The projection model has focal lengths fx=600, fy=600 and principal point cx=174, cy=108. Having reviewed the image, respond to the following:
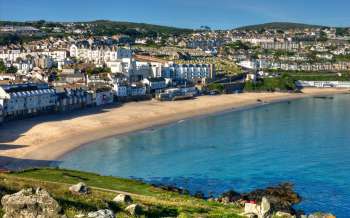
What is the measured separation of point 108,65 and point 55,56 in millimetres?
12459

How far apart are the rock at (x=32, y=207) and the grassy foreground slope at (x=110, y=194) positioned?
1.87 m

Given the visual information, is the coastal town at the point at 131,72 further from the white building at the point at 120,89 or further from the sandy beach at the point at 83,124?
the sandy beach at the point at 83,124

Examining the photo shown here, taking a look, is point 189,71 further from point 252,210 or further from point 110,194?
point 252,210

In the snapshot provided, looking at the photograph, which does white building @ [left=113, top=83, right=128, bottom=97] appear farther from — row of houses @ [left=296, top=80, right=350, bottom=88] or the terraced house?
row of houses @ [left=296, top=80, right=350, bottom=88]

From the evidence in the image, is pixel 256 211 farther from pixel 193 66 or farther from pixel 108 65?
pixel 193 66

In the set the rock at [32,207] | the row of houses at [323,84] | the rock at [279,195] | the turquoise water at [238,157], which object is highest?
the rock at [32,207]

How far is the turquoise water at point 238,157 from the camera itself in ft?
102

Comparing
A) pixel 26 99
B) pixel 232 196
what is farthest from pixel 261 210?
pixel 26 99

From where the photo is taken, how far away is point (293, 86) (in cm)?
9794

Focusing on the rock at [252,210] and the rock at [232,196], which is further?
the rock at [232,196]

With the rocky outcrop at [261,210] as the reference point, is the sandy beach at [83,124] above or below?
below

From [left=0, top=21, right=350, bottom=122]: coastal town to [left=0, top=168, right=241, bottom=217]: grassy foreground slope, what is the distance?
26.0m

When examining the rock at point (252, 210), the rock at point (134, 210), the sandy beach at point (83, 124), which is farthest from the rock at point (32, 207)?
the sandy beach at point (83, 124)

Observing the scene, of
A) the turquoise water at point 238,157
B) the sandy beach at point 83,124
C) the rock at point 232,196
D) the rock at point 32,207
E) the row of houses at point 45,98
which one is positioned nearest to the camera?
the rock at point 32,207
